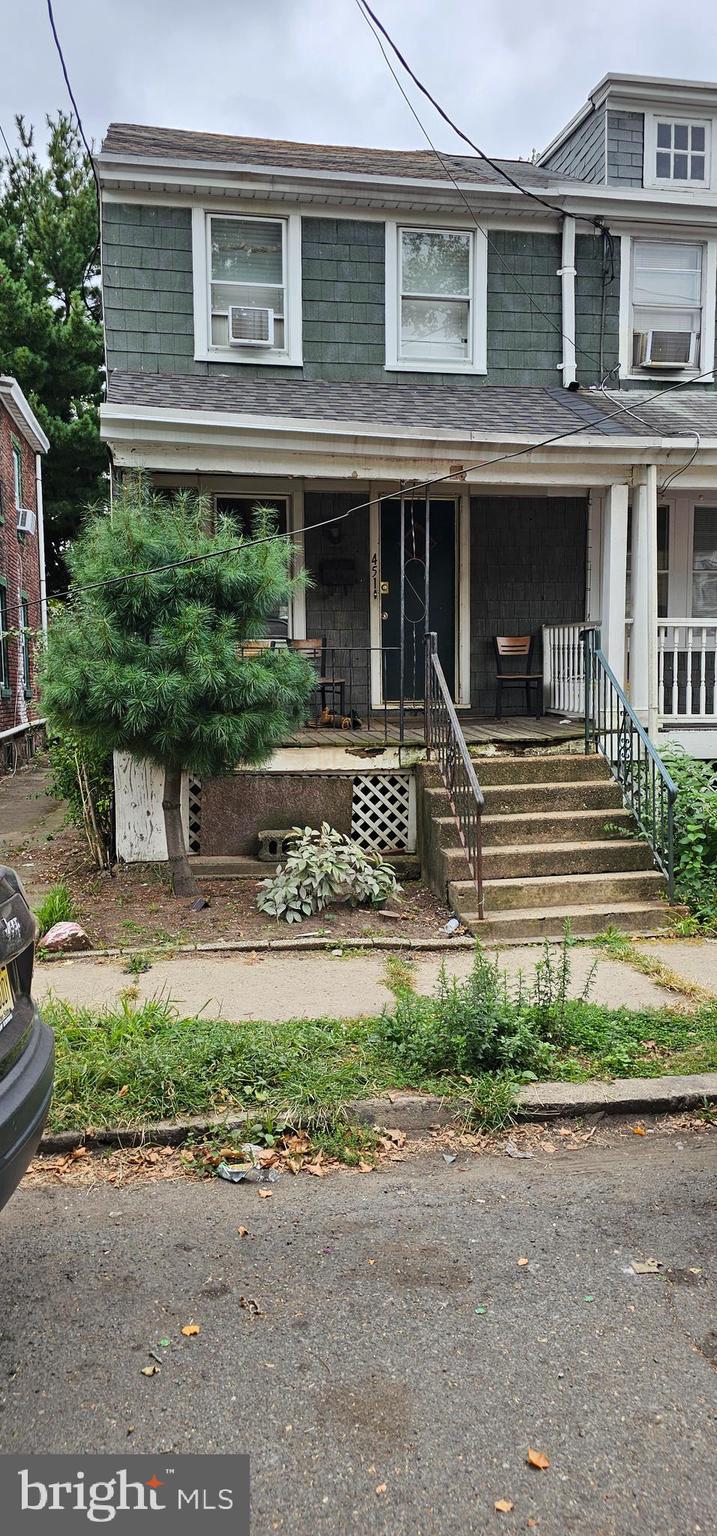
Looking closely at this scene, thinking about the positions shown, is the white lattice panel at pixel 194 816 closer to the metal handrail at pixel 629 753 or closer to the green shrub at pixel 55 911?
the green shrub at pixel 55 911

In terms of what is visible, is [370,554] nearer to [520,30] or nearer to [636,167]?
[520,30]

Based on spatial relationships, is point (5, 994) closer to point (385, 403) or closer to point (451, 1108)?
point (451, 1108)

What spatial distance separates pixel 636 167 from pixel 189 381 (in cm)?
602

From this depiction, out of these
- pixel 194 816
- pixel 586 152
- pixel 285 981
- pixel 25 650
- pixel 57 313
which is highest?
pixel 57 313

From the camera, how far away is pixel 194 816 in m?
8.62

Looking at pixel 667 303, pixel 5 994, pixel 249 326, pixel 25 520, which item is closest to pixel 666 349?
pixel 667 303

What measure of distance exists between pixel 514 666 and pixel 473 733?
2237mm

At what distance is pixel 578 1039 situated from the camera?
Answer: 4871 millimetres

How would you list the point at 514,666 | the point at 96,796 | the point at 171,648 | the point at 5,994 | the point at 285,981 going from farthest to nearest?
the point at 514,666 → the point at 96,796 → the point at 171,648 → the point at 285,981 → the point at 5,994

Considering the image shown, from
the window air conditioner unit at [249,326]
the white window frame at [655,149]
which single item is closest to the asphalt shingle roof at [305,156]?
the white window frame at [655,149]

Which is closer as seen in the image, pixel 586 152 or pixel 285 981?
pixel 285 981

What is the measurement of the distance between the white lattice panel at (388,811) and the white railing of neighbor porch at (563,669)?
7.05ft

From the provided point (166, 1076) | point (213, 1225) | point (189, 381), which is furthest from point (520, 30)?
point (213, 1225)

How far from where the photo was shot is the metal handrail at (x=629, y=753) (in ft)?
25.1
